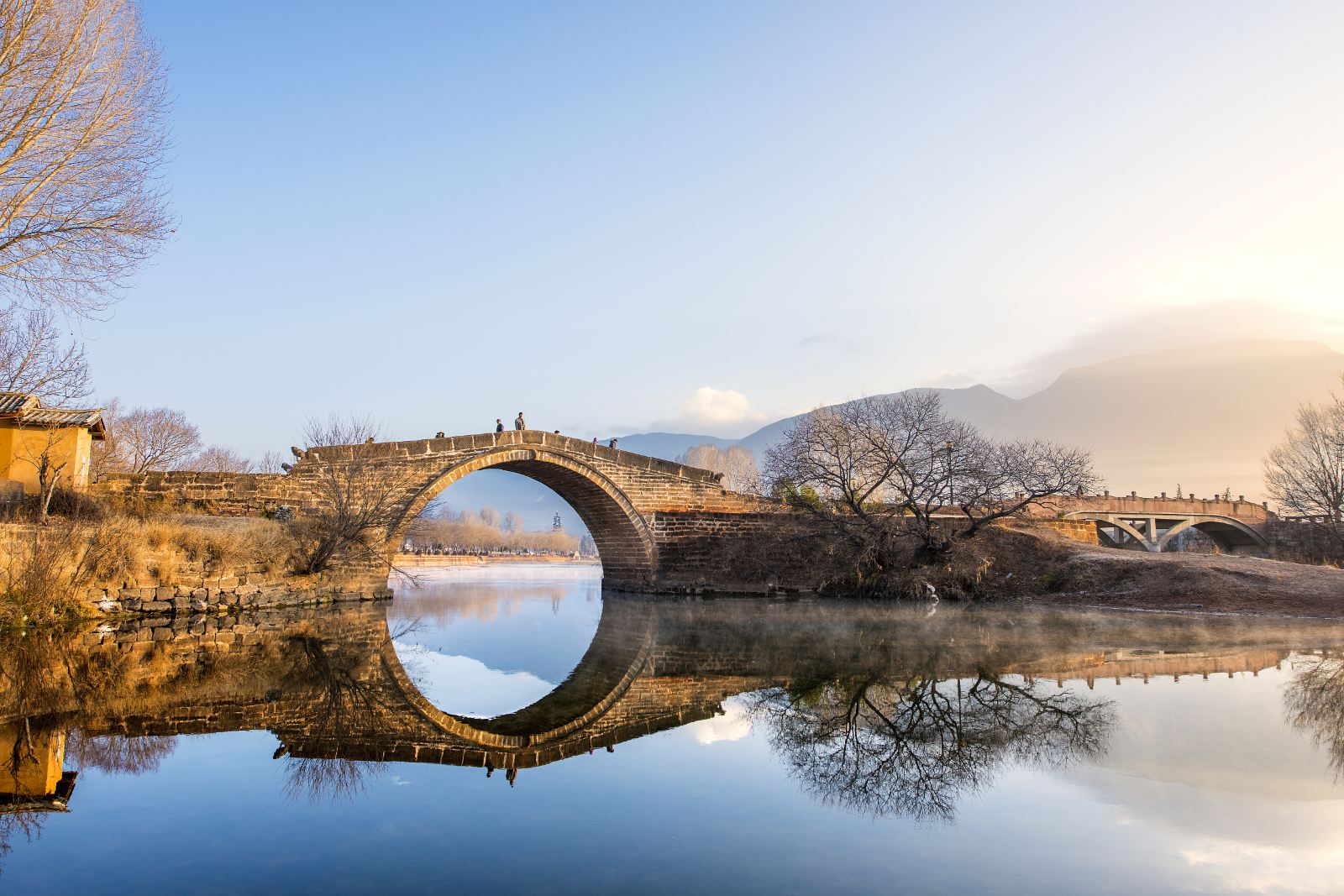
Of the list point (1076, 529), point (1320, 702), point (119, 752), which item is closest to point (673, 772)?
point (119, 752)

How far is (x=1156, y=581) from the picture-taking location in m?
17.0

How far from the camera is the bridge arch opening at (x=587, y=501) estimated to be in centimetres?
2009

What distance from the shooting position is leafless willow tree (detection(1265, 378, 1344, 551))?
36.7 metres

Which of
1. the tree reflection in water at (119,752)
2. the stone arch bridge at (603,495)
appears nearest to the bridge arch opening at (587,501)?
the stone arch bridge at (603,495)

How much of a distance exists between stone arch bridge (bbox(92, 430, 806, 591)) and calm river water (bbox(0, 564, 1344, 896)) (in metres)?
8.91

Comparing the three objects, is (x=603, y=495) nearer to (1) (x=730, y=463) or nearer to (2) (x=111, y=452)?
(2) (x=111, y=452)

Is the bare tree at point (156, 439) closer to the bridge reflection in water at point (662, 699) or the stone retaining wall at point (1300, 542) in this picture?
the bridge reflection in water at point (662, 699)

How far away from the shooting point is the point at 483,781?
4.77 meters

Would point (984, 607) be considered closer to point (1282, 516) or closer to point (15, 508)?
point (15, 508)

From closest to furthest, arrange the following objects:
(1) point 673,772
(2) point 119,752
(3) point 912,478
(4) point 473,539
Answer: (1) point 673,772 → (2) point 119,752 → (3) point 912,478 → (4) point 473,539

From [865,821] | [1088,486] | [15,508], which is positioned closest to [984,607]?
[1088,486]

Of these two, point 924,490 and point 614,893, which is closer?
point 614,893

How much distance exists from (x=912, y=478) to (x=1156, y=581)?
5.66m

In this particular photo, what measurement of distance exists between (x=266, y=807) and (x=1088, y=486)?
20.0 meters
